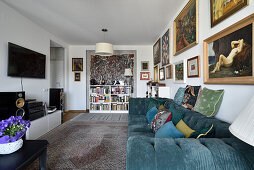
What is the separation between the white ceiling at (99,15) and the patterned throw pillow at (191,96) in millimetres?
1753

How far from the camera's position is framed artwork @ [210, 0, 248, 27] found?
1209 mm

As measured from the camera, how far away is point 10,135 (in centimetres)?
128

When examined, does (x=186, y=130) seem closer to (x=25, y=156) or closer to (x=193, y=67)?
(x=193, y=67)

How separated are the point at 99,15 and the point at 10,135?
2785 millimetres

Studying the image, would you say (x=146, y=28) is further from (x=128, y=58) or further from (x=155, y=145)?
(x=155, y=145)

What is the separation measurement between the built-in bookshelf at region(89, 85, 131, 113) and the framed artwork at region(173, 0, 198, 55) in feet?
9.64

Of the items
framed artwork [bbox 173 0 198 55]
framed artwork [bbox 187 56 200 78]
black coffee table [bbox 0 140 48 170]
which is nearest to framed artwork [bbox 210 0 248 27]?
framed artwork [bbox 173 0 198 55]

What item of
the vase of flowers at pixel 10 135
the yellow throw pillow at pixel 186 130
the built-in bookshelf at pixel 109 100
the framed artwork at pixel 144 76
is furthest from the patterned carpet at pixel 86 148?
the framed artwork at pixel 144 76

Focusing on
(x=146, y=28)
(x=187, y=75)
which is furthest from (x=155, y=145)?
(x=146, y=28)

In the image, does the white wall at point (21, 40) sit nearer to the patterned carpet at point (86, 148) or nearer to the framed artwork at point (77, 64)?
the patterned carpet at point (86, 148)

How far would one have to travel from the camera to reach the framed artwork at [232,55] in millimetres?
1117

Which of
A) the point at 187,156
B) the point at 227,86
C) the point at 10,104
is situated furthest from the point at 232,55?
the point at 10,104

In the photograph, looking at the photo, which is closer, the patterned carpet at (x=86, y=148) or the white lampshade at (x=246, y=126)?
the white lampshade at (x=246, y=126)

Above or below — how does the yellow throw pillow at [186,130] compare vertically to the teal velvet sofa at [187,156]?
below
